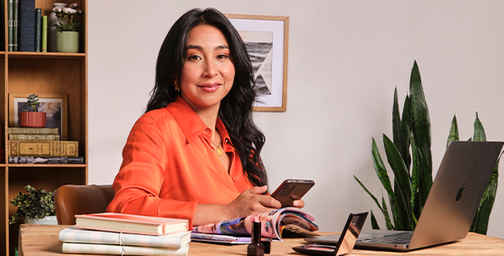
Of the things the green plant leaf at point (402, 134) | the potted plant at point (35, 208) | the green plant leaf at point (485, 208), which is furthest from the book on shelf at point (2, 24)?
the green plant leaf at point (485, 208)

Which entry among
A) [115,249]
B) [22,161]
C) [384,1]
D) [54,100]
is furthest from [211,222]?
[384,1]

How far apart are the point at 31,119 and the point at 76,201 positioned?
→ 1637mm

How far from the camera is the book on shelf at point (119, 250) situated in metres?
0.82

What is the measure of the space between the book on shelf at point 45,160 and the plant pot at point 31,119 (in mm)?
218

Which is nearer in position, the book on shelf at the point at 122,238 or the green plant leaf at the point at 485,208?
the book on shelf at the point at 122,238

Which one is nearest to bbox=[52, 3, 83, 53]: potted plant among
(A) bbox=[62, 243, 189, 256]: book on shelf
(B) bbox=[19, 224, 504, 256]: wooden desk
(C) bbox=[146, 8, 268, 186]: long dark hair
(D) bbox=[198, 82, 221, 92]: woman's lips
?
(C) bbox=[146, 8, 268, 186]: long dark hair

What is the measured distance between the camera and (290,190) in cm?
113

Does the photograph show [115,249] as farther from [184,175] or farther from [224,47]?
[224,47]

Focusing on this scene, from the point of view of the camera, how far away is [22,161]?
9.08ft

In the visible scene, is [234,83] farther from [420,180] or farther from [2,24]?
[2,24]

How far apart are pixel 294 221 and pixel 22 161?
2127mm

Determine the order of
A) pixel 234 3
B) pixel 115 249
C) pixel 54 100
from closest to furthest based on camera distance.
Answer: pixel 115 249 < pixel 54 100 < pixel 234 3

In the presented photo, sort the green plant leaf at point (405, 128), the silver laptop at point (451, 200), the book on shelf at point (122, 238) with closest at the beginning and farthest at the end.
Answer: the book on shelf at point (122, 238), the silver laptop at point (451, 200), the green plant leaf at point (405, 128)

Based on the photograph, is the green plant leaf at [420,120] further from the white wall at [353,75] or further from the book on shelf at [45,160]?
the book on shelf at [45,160]
